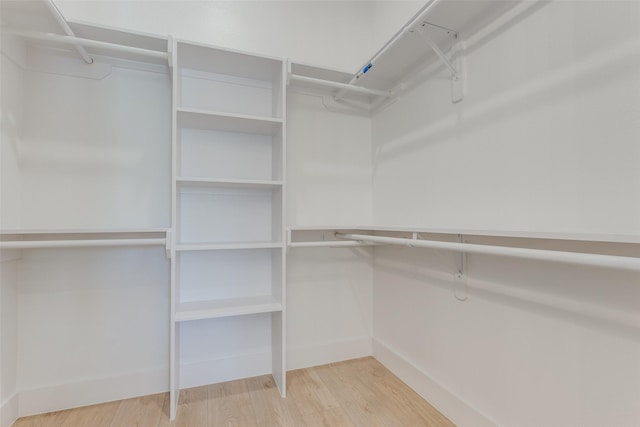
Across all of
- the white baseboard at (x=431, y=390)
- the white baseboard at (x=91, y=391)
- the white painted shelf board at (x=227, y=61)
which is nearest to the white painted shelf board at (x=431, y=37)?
the white painted shelf board at (x=227, y=61)

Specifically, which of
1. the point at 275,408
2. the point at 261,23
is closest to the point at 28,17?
the point at 261,23

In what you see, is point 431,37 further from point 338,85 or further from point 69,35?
point 69,35

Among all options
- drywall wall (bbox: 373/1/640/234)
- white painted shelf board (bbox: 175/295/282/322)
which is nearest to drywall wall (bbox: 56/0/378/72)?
drywall wall (bbox: 373/1/640/234)

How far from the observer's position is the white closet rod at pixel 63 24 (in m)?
1.19

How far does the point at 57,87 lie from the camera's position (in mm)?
1526

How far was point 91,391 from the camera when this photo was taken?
1.54 m

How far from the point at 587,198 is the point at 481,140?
0.48 meters

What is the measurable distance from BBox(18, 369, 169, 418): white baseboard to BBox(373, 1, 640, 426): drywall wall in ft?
4.83

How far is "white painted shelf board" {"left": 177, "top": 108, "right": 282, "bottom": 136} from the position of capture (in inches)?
60.1

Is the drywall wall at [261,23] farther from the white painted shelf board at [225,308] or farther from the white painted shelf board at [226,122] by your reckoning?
the white painted shelf board at [225,308]

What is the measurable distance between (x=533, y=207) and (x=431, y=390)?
108 cm

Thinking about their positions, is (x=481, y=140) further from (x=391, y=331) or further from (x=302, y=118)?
(x=391, y=331)

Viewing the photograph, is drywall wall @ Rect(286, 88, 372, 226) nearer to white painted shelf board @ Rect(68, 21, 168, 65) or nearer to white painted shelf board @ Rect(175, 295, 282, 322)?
white painted shelf board @ Rect(175, 295, 282, 322)

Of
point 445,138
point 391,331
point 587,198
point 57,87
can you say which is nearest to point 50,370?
point 57,87
